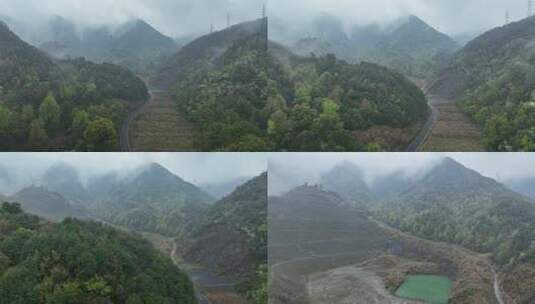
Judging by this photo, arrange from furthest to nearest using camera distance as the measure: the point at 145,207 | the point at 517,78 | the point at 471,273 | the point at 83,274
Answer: the point at 517,78
the point at 145,207
the point at 471,273
the point at 83,274

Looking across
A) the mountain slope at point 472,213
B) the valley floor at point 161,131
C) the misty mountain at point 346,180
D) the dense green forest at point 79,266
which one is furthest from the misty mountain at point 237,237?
the mountain slope at point 472,213

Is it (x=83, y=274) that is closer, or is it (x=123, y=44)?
(x=83, y=274)

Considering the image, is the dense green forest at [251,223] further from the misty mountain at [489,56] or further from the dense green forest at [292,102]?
the misty mountain at [489,56]

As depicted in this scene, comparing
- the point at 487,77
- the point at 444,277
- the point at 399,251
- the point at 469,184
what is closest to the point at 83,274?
the point at 399,251

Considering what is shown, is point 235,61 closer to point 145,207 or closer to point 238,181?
point 238,181

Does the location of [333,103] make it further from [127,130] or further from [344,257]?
[127,130]

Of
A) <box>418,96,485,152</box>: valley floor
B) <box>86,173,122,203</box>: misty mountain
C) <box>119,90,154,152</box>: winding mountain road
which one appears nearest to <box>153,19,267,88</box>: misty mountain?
<box>119,90,154,152</box>: winding mountain road

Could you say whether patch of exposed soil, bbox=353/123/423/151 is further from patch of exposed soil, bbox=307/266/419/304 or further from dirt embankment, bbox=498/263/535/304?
dirt embankment, bbox=498/263/535/304
